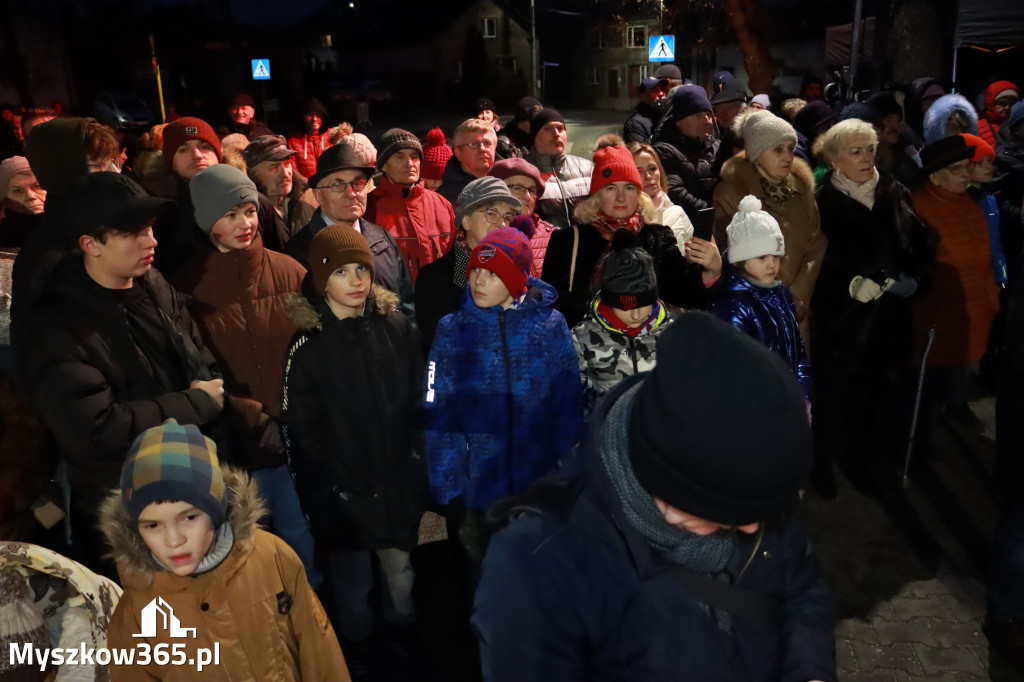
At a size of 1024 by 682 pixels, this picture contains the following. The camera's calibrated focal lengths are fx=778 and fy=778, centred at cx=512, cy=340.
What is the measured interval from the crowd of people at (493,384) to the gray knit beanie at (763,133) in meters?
0.02

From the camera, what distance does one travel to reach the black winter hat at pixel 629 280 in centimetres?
345

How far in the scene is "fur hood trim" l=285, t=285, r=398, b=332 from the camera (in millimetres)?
3467

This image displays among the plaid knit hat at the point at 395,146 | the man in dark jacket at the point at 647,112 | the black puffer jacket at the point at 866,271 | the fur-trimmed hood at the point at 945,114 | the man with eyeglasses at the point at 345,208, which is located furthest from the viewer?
the man in dark jacket at the point at 647,112

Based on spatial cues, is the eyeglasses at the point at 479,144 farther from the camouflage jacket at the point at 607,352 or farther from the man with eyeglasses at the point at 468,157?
the camouflage jacket at the point at 607,352

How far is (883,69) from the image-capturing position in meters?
12.4

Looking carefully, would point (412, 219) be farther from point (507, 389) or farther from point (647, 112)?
point (647, 112)

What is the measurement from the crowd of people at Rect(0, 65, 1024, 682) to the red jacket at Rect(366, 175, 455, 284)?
0.9 inches

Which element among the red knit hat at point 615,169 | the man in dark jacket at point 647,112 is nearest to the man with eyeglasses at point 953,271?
the red knit hat at point 615,169

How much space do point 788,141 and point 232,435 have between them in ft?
12.1

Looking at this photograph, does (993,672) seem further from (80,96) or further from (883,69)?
(80,96)

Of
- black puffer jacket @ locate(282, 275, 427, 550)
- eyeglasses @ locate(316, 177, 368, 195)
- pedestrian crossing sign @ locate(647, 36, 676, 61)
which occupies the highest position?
pedestrian crossing sign @ locate(647, 36, 676, 61)

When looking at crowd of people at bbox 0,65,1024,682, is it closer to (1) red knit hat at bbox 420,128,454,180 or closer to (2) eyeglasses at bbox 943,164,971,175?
(2) eyeglasses at bbox 943,164,971,175

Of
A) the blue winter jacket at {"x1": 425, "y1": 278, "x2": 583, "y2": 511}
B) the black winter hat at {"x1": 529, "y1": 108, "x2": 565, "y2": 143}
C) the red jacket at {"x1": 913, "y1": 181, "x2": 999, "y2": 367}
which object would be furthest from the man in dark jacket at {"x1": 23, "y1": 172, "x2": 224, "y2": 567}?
the red jacket at {"x1": 913, "y1": 181, "x2": 999, "y2": 367}

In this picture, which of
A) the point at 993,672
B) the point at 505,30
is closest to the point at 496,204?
the point at 993,672
